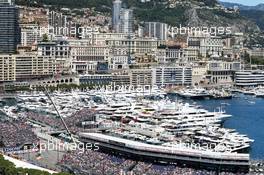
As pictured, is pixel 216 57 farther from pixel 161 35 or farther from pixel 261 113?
pixel 261 113

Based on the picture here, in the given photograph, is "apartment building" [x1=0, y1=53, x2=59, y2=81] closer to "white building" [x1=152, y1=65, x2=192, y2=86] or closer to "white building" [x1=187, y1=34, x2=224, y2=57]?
"white building" [x1=152, y1=65, x2=192, y2=86]

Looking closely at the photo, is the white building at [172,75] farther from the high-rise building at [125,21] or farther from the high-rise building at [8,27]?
the high-rise building at [125,21]

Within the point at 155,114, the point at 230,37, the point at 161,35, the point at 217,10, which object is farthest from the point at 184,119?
the point at 217,10

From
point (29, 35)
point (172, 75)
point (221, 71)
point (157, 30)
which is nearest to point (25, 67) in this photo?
point (29, 35)

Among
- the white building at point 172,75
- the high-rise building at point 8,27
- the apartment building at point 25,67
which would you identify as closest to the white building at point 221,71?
the white building at point 172,75

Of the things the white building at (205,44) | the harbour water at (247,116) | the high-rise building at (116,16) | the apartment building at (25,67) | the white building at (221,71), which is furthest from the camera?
the high-rise building at (116,16)

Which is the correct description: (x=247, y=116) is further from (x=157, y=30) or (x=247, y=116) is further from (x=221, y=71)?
(x=157, y=30)
